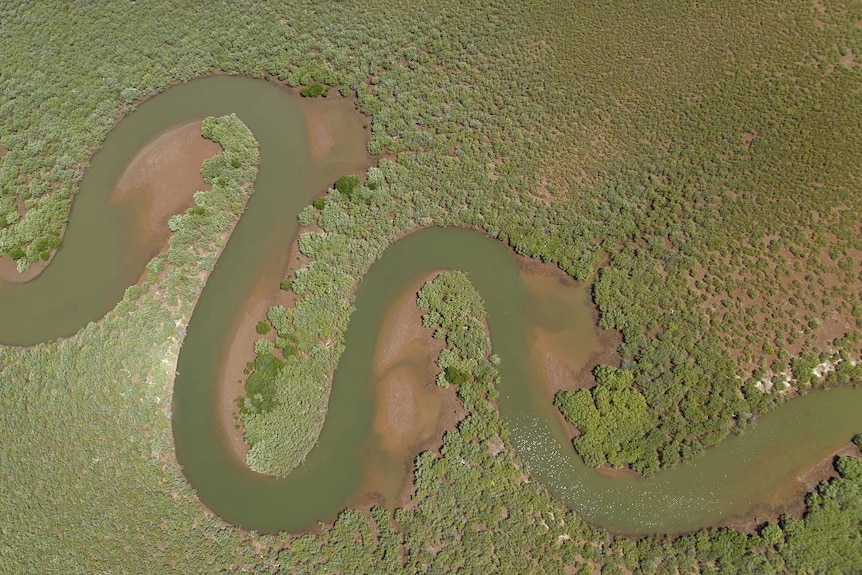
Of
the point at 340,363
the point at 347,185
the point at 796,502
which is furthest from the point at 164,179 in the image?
the point at 796,502

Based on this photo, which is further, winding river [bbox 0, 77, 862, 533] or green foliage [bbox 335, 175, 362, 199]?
green foliage [bbox 335, 175, 362, 199]

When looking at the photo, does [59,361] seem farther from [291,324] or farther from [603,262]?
[603,262]

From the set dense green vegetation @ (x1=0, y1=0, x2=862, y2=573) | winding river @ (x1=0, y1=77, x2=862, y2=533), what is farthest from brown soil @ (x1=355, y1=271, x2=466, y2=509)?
dense green vegetation @ (x1=0, y1=0, x2=862, y2=573)

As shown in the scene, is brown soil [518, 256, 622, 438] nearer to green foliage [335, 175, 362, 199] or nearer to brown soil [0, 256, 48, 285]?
green foliage [335, 175, 362, 199]

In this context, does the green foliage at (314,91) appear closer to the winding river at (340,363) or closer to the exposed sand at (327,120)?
the exposed sand at (327,120)

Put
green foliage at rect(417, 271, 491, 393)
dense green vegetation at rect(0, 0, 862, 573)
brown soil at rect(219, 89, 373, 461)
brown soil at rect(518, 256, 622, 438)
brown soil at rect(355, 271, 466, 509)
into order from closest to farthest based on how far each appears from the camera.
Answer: dense green vegetation at rect(0, 0, 862, 573) < brown soil at rect(355, 271, 466, 509) < brown soil at rect(518, 256, 622, 438) < green foliage at rect(417, 271, 491, 393) < brown soil at rect(219, 89, 373, 461)

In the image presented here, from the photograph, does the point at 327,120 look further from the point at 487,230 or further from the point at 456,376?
the point at 456,376

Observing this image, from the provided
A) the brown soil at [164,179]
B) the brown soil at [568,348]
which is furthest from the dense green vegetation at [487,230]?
the brown soil at [164,179]
